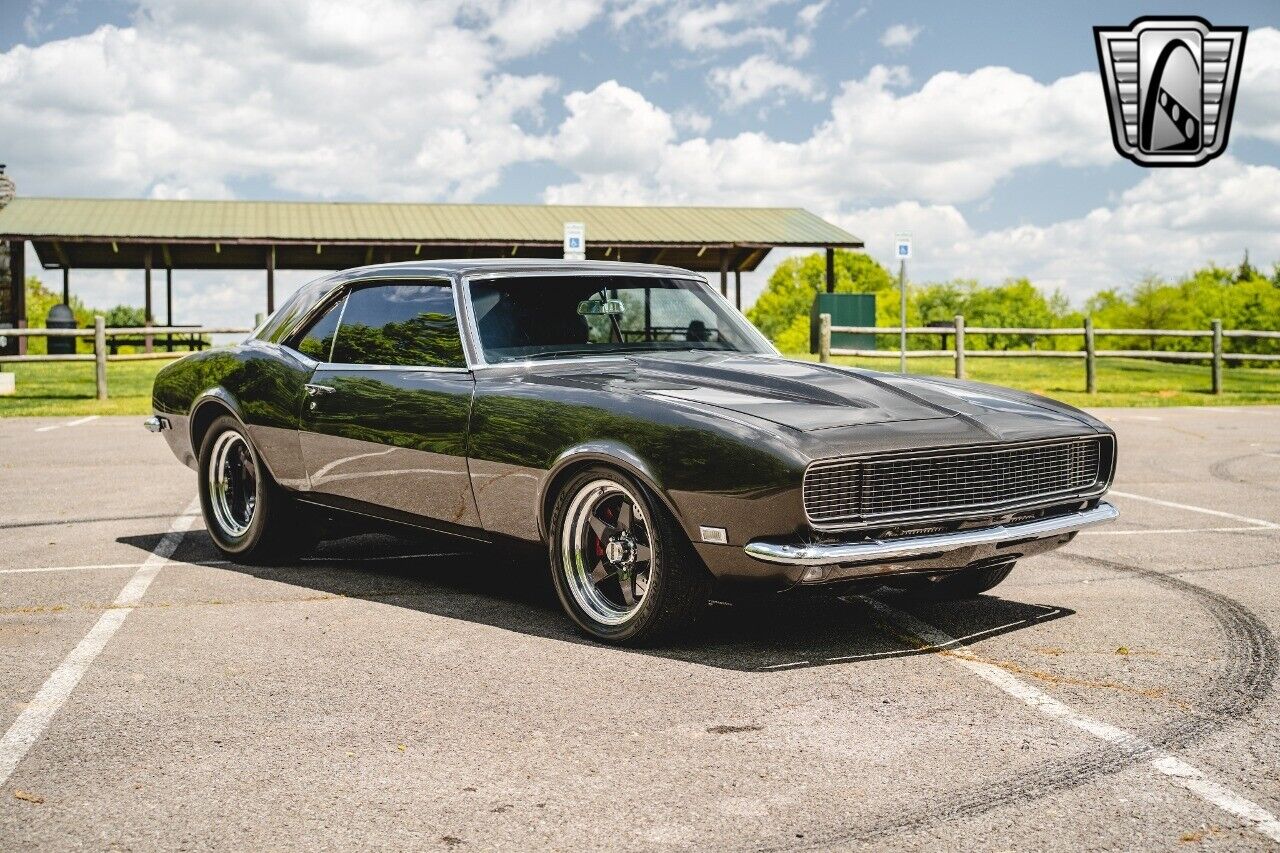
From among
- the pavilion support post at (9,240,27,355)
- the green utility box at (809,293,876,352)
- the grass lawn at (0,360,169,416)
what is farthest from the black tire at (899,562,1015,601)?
the pavilion support post at (9,240,27,355)

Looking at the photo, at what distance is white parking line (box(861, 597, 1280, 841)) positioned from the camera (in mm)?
3326

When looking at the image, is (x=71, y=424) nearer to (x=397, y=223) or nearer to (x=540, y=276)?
(x=540, y=276)

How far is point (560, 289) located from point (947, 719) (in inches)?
106

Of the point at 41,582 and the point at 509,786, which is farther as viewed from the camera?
the point at 41,582

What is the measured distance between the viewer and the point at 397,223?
111 ft

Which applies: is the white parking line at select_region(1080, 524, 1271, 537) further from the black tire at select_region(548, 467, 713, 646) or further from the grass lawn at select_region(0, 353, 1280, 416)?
the grass lawn at select_region(0, 353, 1280, 416)

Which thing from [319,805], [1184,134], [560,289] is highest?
[1184,134]

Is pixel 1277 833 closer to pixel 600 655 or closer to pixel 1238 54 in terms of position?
pixel 600 655

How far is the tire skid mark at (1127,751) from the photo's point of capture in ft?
10.7

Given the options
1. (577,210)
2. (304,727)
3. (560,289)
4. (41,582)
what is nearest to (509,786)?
(304,727)

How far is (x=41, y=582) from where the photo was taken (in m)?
6.51

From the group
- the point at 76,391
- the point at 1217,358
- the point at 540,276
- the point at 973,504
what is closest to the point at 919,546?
the point at 973,504

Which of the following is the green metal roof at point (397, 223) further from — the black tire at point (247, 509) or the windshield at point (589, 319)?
the windshield at point (589, 319)

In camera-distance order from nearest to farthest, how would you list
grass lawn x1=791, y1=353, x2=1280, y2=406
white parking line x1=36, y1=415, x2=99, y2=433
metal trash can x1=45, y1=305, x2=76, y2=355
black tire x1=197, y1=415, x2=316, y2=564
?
black tire x1=197, y1=415, x2=316, y2=564
white parking line x1=36, y1=415, x2=99, y2=433
grass lawn x1=791, y1=353, x2=1280, y2=406
metal trash can x1=45, y1=305, x2=76, y2=355
